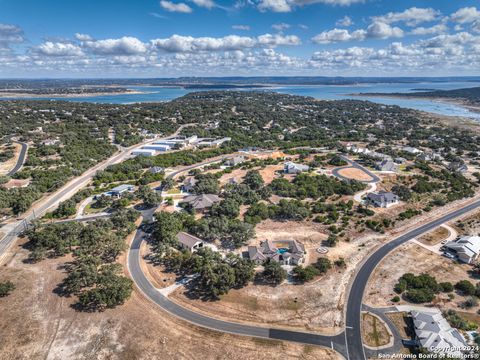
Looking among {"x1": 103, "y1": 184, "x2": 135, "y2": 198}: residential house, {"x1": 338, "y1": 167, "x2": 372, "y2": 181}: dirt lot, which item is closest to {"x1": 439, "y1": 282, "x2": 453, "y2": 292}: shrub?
{"x1": 338, "y1": 167, "x2": 372, "y2": 181}: dirt lot

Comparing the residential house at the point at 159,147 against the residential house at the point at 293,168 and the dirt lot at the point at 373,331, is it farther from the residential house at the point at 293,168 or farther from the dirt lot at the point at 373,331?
the dirt lot at the point at 373,331

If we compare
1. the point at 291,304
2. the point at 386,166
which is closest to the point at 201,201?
the point at 291,304

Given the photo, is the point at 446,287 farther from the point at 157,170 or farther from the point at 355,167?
the point at 157,170

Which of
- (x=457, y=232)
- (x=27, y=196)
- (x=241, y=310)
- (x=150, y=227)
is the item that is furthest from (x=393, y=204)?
(x=27, y=196)

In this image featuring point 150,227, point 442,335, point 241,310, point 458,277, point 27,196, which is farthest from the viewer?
point 27,196

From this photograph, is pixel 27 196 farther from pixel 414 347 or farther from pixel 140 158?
pixel 414 347

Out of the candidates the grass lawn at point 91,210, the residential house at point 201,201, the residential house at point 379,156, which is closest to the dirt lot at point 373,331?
the residential house at point 201,201
